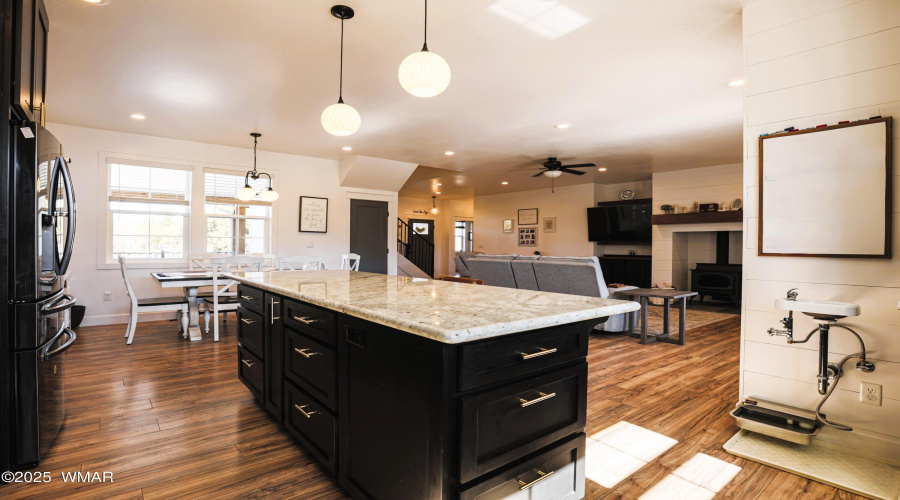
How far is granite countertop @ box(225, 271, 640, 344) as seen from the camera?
46.1 inches

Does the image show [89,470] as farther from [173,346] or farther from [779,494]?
[779,494]

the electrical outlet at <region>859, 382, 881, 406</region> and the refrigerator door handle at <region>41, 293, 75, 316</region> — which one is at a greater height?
the refrigerator door handle at <region>41, 293, 75, 316</region>

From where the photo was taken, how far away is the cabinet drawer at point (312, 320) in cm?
169

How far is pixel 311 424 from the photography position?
1.91m

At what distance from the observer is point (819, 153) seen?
2.22 m

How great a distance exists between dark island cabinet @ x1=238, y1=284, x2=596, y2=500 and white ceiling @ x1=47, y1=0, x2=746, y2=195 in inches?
80.5

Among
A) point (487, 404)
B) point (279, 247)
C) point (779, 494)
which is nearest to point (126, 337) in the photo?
point (279, 247)

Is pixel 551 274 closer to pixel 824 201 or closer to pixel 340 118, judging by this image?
pixel 824 201

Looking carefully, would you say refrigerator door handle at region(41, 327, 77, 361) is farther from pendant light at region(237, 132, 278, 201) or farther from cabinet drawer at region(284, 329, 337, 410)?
pendant light at region(237, 132, 278, 201)

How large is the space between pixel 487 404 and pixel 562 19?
96.4 inches

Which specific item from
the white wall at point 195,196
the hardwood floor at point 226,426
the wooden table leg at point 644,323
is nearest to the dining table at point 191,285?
the hardwood floor at point 226,426

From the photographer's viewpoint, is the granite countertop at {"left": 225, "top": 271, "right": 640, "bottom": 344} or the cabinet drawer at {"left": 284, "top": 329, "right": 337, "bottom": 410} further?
the cabinet drawer at {"left": 284, "top": 329, "right": 337, "bottom": 410}

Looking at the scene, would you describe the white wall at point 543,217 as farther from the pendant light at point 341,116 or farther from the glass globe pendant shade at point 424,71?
the glass globe pendant shade at point 424,71

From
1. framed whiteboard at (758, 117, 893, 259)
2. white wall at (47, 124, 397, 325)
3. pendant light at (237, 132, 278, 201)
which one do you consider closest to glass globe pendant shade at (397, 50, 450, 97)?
framed whiteboard at (758, 117, 893, 259)
